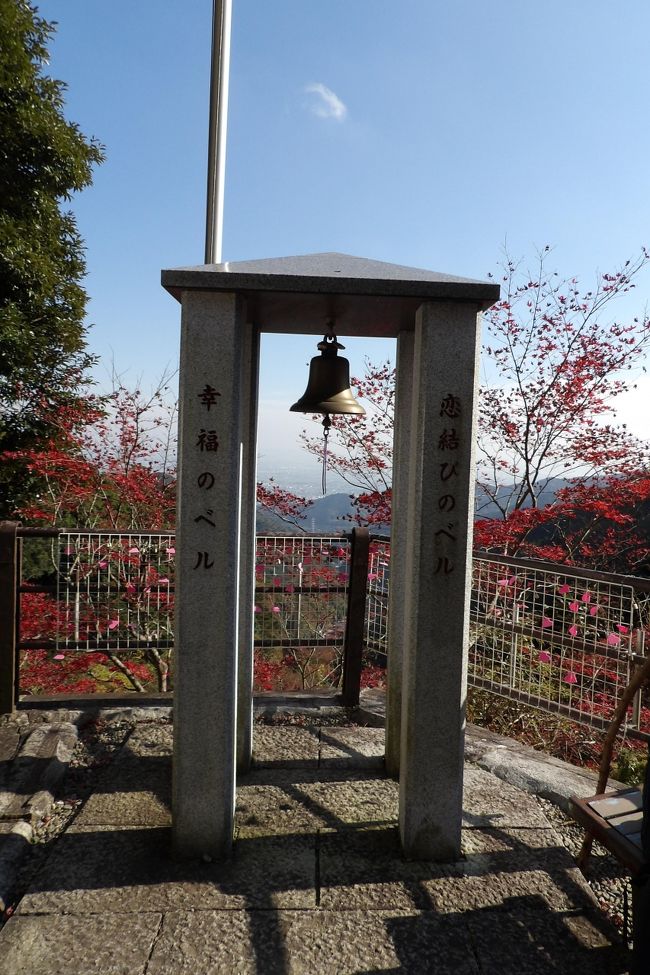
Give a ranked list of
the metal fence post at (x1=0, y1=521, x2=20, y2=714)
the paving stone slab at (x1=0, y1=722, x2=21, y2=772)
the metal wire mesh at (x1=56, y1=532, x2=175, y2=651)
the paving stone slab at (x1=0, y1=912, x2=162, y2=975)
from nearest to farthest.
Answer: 1. the paving stone slab at (x1=0, y1=912, x2=162, y2=975)
2. the paving stone slab at (x1=0, y1=722, x2=21, y2=772)
3. the metal fence post at (x1=0, y1=521, x2=20, y2=714)
4. the metal wire mesh at (x1=56, y1=532, x2=175, y2=651)

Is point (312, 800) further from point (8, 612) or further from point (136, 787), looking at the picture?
point (8, 612)

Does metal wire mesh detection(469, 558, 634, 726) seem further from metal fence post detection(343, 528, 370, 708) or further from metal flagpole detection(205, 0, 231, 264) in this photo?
metal flagpole detection(205, 0, 231, 264)

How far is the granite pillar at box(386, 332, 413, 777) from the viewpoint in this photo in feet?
12.9

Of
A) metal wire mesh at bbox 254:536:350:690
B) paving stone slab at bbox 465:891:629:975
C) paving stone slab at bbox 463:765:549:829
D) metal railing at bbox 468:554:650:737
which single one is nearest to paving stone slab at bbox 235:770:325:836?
paving stone slab at bbox 463:765:549:829

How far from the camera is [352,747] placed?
14.6ft

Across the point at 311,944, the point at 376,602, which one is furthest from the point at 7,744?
the point at 376,602

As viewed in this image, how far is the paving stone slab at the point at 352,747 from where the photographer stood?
4.21m

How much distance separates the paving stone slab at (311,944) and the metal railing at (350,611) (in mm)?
2486

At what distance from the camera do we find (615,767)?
4535mm

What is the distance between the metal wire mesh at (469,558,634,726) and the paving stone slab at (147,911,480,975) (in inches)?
102

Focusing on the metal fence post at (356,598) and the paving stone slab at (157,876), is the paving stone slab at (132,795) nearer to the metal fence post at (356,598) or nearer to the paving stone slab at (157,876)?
the paving stone slab at (157,876)

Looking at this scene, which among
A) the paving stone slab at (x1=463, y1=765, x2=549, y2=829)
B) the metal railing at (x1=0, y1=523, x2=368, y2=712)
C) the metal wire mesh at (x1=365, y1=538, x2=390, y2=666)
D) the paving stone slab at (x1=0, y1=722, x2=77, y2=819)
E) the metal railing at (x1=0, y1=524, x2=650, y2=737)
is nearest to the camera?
the paving stone slab at (x1=463, y1=765, x2=549, y2=829)

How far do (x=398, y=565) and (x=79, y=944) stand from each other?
2590mm

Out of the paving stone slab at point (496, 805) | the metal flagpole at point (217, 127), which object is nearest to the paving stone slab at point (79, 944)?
the paving stone slab at point (496, 805)
